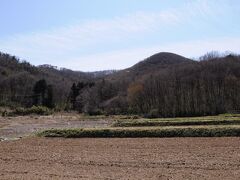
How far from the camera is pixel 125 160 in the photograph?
2092 centimetres

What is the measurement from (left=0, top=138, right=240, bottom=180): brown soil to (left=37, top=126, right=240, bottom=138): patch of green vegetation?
102 inches

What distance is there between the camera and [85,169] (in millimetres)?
18578

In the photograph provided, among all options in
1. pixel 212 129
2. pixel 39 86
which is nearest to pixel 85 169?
pixel 212 129

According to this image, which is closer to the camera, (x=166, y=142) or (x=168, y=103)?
(x=166, y=142)

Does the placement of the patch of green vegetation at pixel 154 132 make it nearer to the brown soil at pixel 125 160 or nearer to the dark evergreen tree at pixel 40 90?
the brown soil at pixel 125 160

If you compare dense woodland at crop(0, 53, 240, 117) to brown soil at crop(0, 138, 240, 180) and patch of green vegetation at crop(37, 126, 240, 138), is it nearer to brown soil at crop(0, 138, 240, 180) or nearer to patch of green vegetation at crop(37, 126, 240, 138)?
patch of green vegetation at crop(37, 126, 240, 138)

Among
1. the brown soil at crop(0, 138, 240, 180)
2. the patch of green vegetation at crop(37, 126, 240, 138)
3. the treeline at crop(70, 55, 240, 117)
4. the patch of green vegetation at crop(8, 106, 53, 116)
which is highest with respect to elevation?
the treeline at crop(70, 55, 240, 117)

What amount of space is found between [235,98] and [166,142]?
5313 cm

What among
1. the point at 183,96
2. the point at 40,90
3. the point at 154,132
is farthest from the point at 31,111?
the point at 154,132

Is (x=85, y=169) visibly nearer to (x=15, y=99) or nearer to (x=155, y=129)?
(x=155, y=129)

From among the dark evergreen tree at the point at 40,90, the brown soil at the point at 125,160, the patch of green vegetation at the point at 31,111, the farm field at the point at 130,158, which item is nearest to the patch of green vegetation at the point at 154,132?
the farm field at the point at 130,158

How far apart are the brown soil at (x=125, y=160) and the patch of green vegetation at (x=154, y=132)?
2601 mm

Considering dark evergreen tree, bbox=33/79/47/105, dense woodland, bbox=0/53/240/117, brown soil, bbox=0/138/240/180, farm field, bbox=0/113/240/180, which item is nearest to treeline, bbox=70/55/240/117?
dense woodland, bbox=0/53/240/117

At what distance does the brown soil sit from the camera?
55.4ft
